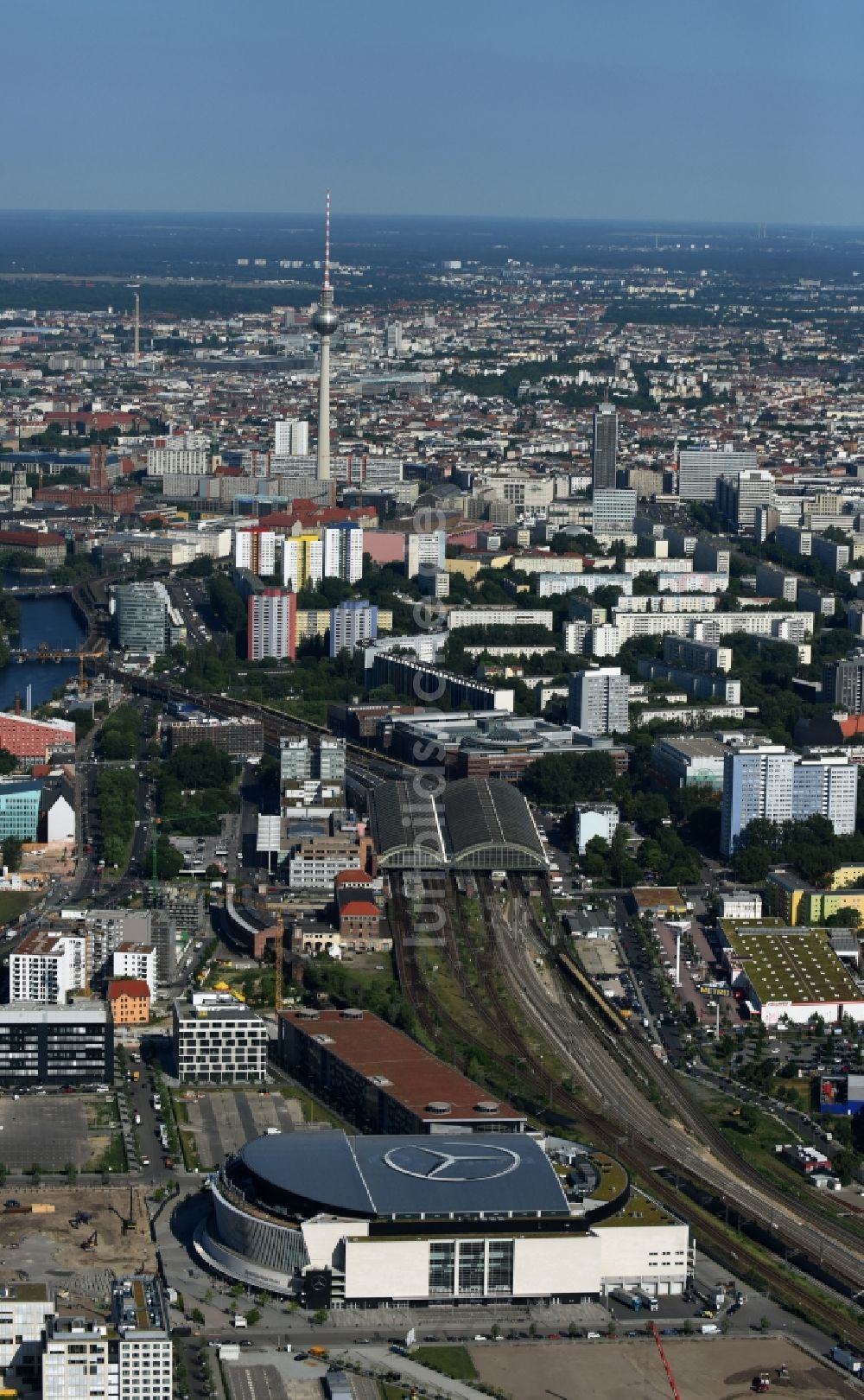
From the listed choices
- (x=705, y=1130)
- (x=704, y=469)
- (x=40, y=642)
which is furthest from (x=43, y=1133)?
(x=704, y=469)

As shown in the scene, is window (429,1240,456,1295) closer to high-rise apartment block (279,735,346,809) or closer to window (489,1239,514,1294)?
window (489,1239,514,1294)

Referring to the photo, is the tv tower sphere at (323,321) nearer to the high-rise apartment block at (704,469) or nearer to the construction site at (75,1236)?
the high-rise apartment block at (704,469)

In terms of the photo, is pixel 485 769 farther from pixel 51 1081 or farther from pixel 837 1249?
pixel 837 1249

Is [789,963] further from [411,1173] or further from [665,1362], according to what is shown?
[665,1362]

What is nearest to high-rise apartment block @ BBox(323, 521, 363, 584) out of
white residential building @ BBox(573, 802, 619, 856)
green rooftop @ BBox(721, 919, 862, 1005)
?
white residential building @ BBox(573, 802, 619, 856)

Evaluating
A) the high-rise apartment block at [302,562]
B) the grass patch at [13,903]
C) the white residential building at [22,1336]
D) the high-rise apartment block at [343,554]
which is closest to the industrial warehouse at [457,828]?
the grass patch at [13,903]

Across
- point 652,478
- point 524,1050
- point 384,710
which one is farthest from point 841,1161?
point 652,478
